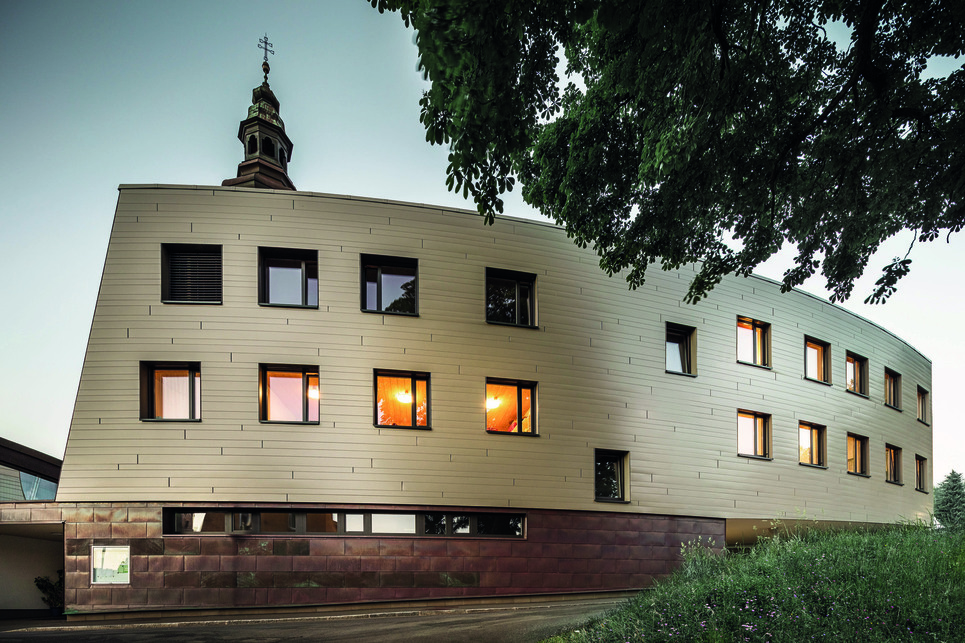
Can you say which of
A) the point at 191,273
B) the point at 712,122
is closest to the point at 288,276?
the point at 191,273

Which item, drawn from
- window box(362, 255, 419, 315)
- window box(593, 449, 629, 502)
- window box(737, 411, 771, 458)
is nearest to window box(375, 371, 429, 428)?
window box(362, 255, 419, 315)

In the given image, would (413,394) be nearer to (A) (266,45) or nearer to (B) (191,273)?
(B) (191,273)

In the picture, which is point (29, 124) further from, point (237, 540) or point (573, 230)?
point (573, 230)

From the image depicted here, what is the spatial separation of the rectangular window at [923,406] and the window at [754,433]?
12.5 meters

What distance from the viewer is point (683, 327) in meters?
16.1

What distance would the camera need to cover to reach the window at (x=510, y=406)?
45.7 ft

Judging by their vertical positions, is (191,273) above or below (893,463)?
above

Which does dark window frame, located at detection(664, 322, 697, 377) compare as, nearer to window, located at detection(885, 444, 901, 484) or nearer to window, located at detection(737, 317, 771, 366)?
window, located at detection(737, 317, 771, 366)

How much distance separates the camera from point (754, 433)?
1673 cm

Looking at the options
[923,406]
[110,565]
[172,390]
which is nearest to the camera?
[110,565]

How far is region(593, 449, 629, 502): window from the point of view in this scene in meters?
14.4

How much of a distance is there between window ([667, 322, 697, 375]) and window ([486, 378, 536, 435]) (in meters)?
4.63

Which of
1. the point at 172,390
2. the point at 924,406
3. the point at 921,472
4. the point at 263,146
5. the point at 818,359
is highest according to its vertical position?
the point at 263,146

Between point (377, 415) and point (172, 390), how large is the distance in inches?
191
